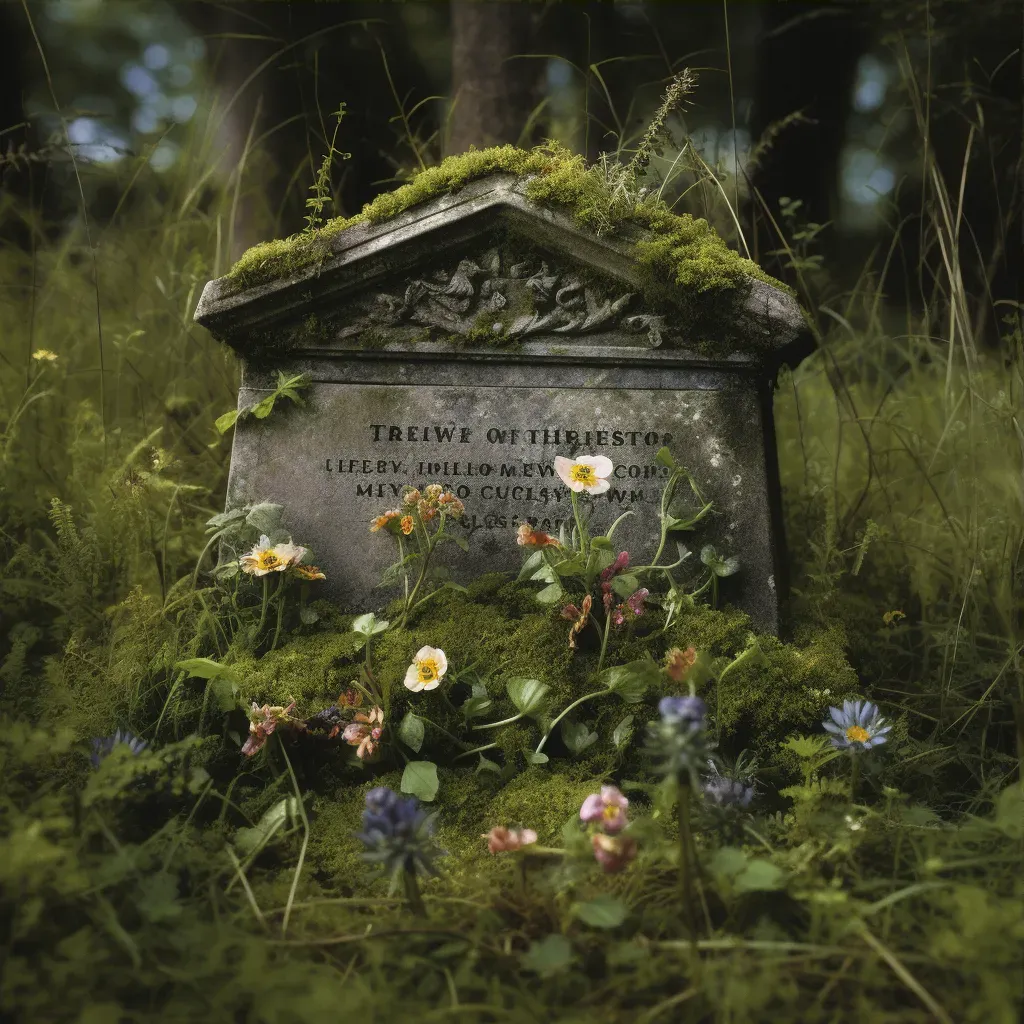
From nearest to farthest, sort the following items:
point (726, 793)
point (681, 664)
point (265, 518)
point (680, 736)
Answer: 1. point (680, 736)
2. point (681, 664)
3. point (726, 793)
4. point (265, 518)

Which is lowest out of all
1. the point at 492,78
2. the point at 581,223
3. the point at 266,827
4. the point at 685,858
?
the point at 266,827

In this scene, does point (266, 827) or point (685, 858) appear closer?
point (685, 858)

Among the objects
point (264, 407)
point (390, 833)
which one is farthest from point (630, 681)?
point (264, 407)

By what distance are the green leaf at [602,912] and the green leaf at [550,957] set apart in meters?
0.05

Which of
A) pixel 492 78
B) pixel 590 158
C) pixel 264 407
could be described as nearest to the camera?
pixel 264 407

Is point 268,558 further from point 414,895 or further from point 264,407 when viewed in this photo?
point 414,895

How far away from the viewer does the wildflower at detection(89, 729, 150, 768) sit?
78.7 inches

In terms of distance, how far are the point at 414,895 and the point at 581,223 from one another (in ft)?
6.33

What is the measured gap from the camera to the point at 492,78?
467cm

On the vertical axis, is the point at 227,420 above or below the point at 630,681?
above

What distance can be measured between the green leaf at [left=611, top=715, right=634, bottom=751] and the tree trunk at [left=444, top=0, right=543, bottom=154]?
3341mm

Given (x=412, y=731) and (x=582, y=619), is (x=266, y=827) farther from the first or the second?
(x=582, y=619)

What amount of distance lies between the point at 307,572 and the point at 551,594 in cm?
71

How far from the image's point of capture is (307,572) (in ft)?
8.42
